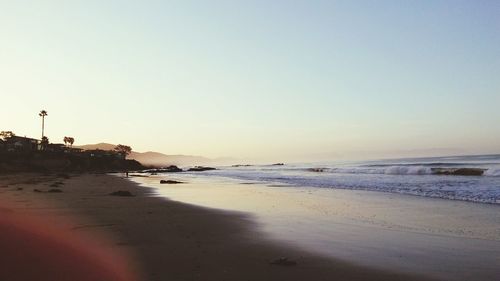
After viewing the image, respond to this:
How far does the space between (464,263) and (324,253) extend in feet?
7.78

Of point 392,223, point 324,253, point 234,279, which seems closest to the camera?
point 234,279

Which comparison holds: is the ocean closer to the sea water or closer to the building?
the sea water

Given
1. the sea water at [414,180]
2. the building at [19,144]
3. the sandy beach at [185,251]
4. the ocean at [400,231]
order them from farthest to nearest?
the building at [19,144] < the sea water at [414,180] < the ocean at [400,231] < the sandy beach at [185,251]

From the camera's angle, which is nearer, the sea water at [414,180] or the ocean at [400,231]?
the ocean at [400,231]

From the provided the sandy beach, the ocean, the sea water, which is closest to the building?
the sea water

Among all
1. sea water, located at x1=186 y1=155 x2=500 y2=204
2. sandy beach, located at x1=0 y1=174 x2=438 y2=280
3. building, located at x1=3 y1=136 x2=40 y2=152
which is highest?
building, located at x1=3 y1=136 x2=40 y2=152

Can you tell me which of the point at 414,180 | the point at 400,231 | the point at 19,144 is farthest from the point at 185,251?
the point at 19,144

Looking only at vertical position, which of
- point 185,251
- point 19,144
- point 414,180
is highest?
point 19,144

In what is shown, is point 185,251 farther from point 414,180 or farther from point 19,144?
point 19,144

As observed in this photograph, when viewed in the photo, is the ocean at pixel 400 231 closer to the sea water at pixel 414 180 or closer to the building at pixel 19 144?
the sea water at pixel 414 180

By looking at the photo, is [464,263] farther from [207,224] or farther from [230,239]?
[207,224]

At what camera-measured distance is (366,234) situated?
10.1 meters

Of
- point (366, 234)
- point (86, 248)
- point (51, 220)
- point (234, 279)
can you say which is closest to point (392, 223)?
point (366, 234)

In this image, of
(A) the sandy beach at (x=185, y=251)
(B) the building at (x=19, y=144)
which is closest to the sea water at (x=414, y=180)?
(A) the sandy beach at (x=185, y=251)
